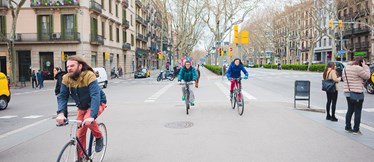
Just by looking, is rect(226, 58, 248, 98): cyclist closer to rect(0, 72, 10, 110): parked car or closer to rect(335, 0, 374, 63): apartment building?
rect(0, 72, 10, 110): parked car

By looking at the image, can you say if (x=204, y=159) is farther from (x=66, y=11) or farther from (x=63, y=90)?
(x=66, y=11)

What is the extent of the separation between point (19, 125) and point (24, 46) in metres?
27.4

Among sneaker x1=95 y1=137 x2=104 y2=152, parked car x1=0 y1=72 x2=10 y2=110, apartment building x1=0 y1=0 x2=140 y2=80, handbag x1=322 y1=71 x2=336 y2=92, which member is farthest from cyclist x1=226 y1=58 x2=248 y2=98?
apartment building x1=0 y1=0 x2=140 y2=80

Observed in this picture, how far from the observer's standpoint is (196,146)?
17.7 feet

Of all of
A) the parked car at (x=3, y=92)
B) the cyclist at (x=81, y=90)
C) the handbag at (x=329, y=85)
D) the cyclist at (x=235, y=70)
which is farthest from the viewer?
the parked car at (x=3, y=92)

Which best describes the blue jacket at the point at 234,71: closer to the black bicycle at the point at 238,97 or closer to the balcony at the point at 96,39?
the black bicycle at the point at 238,97

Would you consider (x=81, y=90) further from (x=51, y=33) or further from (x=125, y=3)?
(x=125, y=3)

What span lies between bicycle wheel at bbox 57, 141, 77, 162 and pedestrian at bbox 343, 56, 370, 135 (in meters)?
5.53

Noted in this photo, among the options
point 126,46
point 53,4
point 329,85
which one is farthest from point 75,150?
point 126,46

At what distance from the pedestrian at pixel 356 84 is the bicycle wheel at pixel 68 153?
18.2 ft

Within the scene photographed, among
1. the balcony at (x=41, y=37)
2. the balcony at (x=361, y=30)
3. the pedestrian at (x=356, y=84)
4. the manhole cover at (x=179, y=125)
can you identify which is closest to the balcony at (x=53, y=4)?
the balcony at (x=41, y=37)

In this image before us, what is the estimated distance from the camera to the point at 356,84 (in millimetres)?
6309

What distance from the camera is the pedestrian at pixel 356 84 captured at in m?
6.27

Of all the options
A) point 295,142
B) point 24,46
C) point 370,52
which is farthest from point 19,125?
point 370,52
